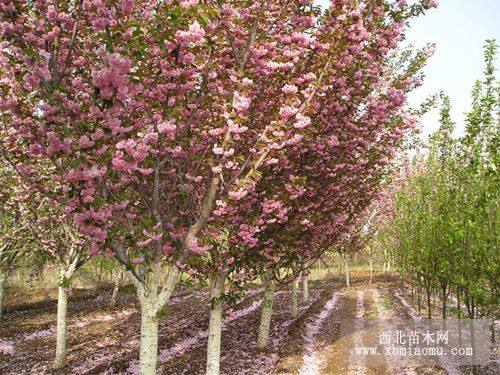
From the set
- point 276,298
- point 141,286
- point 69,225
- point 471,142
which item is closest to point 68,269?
point 69,225

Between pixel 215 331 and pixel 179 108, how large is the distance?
26.2 ft

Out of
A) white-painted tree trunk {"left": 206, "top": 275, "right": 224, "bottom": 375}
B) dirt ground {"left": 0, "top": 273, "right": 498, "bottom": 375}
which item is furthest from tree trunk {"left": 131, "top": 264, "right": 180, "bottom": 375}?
white-painted tree trunk {"left": 206, "top": 275, "right": 224, "bottom": 375}

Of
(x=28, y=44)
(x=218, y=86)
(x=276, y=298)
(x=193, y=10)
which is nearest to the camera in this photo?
(x=193, y=10)

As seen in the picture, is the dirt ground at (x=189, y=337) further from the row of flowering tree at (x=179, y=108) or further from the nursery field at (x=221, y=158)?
the row of flowering tree at (x=179, y=108)

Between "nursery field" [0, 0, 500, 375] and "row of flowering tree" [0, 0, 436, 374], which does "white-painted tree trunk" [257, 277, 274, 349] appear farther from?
"row of flowering tree" [0, 0, 436, 374]

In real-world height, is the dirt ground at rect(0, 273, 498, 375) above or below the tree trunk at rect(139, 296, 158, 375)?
below

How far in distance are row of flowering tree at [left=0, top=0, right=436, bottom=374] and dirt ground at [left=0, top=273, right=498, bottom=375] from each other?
2.56m

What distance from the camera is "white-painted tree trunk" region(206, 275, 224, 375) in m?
12.3

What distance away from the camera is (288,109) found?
25.0 feet

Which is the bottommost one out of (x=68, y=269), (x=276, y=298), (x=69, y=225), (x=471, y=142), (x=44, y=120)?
(x=276, y=298)

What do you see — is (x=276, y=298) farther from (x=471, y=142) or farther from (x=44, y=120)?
(x=44, y=120)

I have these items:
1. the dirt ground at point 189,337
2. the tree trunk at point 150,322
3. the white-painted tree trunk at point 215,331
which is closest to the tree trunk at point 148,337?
the tree trunk at point 150,322

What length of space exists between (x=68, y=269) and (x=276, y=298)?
24297 millimetres

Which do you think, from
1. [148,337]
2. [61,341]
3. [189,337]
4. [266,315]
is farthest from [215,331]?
[189,337]
